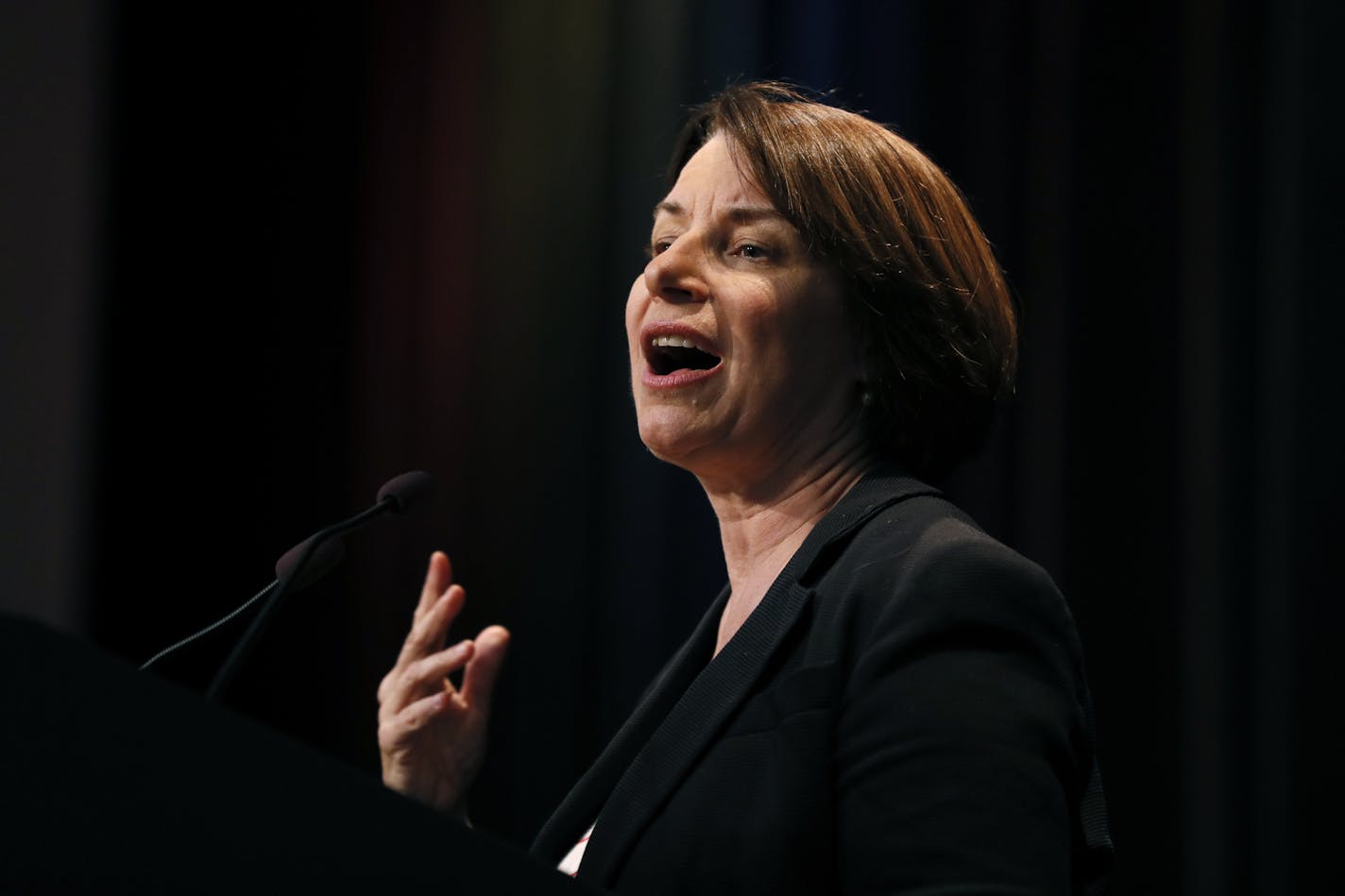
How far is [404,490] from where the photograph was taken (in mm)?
1302

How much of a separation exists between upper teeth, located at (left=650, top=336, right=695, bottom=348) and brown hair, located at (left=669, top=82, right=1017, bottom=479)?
0.51 feet

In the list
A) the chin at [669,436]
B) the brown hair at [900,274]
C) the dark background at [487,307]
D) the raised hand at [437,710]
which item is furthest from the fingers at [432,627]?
the dark background at [487,307]

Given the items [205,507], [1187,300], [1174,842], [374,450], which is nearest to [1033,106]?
[1187,300]

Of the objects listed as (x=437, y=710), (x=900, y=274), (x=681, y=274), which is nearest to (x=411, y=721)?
(x=437, y=710)

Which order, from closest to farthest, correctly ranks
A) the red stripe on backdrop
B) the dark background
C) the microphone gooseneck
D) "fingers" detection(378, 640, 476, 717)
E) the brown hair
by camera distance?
the microphone gooseneck < the brown hair < "fingers" detection(378, 640, 476, 717) < the dark background < the red stripe on backdrop

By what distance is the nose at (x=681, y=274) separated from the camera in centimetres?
133

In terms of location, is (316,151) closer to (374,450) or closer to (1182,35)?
(374,450)

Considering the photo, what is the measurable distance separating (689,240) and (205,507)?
154 cm

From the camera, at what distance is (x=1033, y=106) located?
2.02 m

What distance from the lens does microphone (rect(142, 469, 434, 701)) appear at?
115 centimetres

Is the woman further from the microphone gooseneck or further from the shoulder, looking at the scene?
the microphone gooseneck

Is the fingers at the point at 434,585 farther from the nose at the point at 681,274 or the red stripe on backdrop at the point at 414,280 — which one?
the red stripe on backdrop at the point at 414,280

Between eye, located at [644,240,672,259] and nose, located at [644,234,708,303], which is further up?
eye, located at [644,240,672,259]

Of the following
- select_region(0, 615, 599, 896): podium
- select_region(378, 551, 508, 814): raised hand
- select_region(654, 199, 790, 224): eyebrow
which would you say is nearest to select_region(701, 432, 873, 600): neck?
select_region(654, 199, 790, 224): eyebrow
